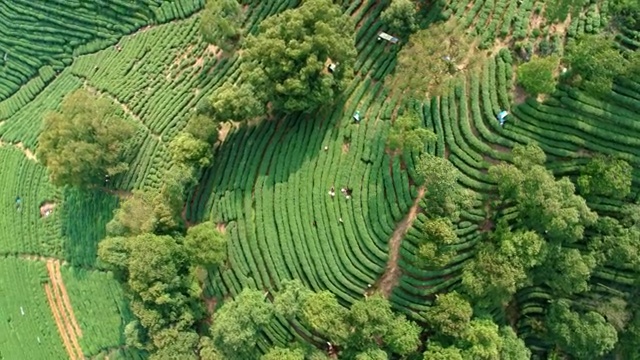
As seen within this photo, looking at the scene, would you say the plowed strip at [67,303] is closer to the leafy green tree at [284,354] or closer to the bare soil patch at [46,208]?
the bare soil patch at [46,208]

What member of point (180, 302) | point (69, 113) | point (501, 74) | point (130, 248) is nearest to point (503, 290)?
point (501, 74)

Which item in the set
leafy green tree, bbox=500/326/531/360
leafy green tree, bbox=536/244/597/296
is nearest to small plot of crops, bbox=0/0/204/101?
leafy green tree, bbox=536/244/597/296

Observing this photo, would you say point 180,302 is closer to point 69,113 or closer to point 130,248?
point 130,248

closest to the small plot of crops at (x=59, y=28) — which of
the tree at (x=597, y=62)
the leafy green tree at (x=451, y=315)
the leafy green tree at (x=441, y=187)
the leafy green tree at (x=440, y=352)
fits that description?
the leafy green tree at (x=441, y=187)

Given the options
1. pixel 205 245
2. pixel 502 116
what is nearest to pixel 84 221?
pixel 205 245

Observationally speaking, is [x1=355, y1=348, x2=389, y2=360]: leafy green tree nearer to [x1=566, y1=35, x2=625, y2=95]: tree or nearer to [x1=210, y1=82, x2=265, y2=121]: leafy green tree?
[x1=210, y1=82, x2=265, y2=121]: leafy green tree
